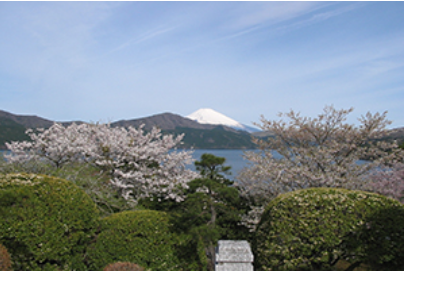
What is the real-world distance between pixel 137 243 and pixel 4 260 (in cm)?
138

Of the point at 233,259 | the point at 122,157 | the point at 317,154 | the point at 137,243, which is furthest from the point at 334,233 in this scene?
the point at 122,157

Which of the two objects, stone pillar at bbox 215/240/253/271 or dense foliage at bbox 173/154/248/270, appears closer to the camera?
stone pillar at bbox 215/240/253/271

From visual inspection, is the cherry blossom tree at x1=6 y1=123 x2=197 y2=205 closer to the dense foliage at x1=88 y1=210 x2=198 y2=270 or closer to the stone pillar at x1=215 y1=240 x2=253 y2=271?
the dense foliage at x1=88 y1=210 x2=198 y2=270

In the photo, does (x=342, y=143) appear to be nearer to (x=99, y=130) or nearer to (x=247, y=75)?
(x=247, y=75)

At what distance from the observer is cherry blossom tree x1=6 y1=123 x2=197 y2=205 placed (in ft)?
21.0

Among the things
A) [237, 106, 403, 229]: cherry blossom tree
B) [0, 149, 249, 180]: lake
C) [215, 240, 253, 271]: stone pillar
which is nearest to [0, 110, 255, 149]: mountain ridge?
[0, 149, 249, 180]: lake

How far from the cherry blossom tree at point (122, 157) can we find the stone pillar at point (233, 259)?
2.59 meters

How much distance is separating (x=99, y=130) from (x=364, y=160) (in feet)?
20.5

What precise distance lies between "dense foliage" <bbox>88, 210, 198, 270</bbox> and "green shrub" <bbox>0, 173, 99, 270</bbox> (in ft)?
0.64

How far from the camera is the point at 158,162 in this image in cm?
686

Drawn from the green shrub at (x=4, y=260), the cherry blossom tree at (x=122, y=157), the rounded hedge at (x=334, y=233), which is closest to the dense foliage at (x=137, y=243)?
the green shrub at (x=4, y=260)

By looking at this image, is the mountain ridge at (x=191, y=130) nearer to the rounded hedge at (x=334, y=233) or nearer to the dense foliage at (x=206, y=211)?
the dense foliage at (x=206, y=211)

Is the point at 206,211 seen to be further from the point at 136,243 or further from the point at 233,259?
the point at 136,243
